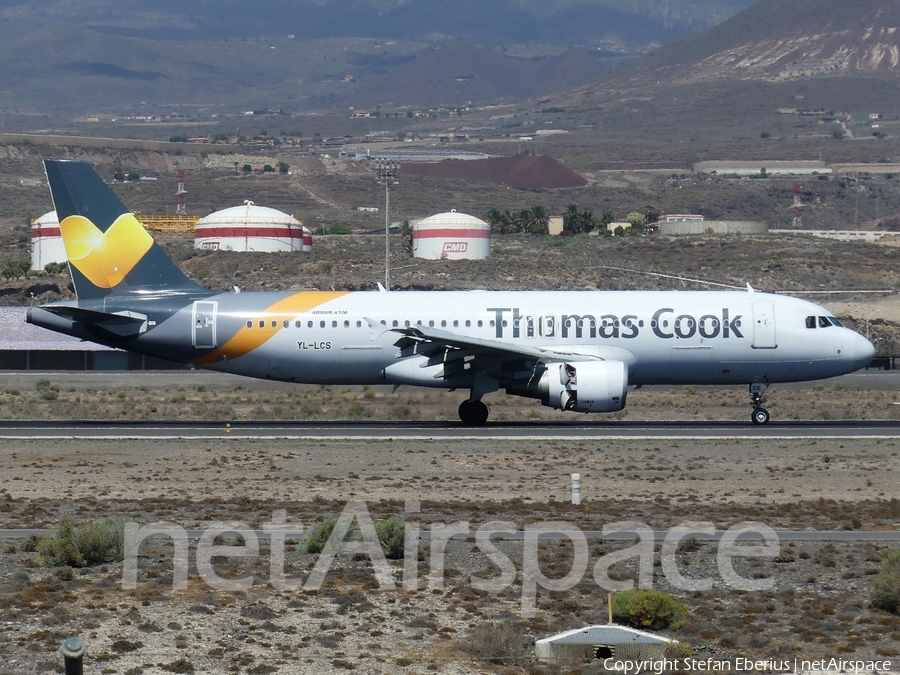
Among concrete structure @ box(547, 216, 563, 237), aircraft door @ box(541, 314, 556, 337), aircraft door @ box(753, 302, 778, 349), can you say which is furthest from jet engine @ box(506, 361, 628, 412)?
concrete structure @ box(547, 216, 563, 237)

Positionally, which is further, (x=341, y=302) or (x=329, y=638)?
(x=341, y=302)

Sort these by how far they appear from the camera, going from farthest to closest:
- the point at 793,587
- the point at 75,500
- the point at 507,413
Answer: the point at 507,413
the point at 75,500
the point at 793,587

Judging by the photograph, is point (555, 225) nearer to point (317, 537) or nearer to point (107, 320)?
point (107, 320)

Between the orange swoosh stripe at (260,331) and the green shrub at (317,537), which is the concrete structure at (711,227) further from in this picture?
the green shrub at (317,537)

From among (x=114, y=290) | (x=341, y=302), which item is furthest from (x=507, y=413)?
(x=114, y=290)

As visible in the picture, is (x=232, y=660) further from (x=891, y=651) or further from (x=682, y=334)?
(x=682, y=334)

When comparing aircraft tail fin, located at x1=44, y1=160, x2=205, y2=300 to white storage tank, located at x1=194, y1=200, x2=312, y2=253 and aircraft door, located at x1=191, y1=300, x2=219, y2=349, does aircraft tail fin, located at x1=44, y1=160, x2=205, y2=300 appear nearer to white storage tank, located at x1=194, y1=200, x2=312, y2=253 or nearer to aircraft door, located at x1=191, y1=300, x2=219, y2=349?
aircraft door, located at x1=191, y1=300, x2=219, y2=349

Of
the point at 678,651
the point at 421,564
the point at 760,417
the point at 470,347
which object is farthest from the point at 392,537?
the point at 760,417
